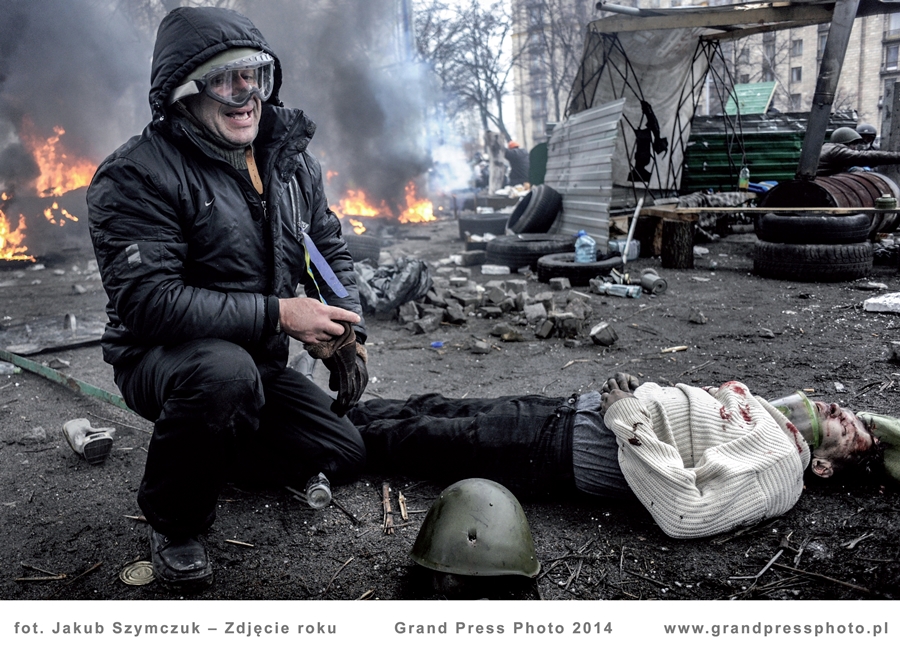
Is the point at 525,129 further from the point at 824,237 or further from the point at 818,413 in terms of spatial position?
the point at 818,413

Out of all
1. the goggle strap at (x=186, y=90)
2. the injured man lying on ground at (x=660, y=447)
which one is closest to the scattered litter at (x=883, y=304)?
the injured man lying on ground at (x=660, y=447)

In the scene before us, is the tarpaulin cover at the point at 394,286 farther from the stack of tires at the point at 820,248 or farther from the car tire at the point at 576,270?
the stack of tires at the point at 820,248

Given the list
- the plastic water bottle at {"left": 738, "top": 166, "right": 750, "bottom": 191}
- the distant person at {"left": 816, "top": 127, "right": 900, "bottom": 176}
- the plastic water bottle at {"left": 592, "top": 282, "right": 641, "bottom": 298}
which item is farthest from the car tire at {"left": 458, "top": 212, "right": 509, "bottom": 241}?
the plastic water bottle at {"left": 592, "top": 282, "right": 641, "bottom": 298}

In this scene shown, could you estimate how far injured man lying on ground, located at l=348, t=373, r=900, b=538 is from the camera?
2107 mm

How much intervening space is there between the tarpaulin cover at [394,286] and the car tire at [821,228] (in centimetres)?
383

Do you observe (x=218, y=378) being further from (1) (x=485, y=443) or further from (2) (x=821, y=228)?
(2) (x=821, y=228)

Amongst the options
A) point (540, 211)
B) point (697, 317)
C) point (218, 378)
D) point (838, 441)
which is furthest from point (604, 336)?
point (540, 211)

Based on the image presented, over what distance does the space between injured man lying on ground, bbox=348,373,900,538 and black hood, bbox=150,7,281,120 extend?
1.55 m

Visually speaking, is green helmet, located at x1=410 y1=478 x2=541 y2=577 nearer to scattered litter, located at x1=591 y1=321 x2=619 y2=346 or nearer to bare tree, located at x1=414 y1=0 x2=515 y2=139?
scattered litter, located at x1=591 y1=321 x2=619 y2=346

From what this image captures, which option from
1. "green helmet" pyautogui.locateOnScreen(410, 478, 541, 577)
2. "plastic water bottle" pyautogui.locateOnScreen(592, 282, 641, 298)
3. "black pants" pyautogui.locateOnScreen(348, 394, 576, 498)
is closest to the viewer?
"green helmet" pyautogui.locateOnScreen(410, 478, 541, 577)

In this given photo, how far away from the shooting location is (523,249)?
863 centimetres

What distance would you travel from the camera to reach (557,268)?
741 centimetres

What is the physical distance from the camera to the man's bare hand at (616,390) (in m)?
2.38
